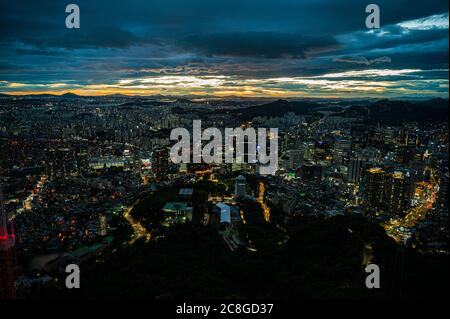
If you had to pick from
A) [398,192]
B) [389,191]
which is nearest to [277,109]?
[389,191]

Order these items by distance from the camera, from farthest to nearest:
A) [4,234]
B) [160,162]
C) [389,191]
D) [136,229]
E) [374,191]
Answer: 1. [160,162]
2. [374,191]
3. [389,191]
4. [136,229]
5. [4,234]

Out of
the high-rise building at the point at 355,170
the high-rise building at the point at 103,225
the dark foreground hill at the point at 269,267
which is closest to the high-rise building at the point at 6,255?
the dark foreground hill at the point at 269,267

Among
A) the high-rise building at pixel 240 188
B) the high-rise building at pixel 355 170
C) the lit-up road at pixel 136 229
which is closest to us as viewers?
the lit-up road at pixel 136 229

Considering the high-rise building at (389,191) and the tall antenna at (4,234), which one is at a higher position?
the tall antenna at (4,234)

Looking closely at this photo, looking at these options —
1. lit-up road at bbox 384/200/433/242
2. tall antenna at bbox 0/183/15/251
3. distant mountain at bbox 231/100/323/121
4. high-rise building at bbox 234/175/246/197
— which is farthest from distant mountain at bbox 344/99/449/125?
tall antenna at bbox 0/183/15/251

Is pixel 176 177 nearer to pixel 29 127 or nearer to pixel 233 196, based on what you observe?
pixel 233 196

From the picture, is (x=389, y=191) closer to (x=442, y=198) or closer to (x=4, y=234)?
(x=442, y=198)

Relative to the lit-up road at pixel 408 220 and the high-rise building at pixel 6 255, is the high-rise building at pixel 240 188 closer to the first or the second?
the lit-up road at pixel 408 220

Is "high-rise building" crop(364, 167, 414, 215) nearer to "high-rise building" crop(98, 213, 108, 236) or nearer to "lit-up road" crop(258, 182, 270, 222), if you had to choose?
"lit-up road" crop(258, 182, 270, 222)
